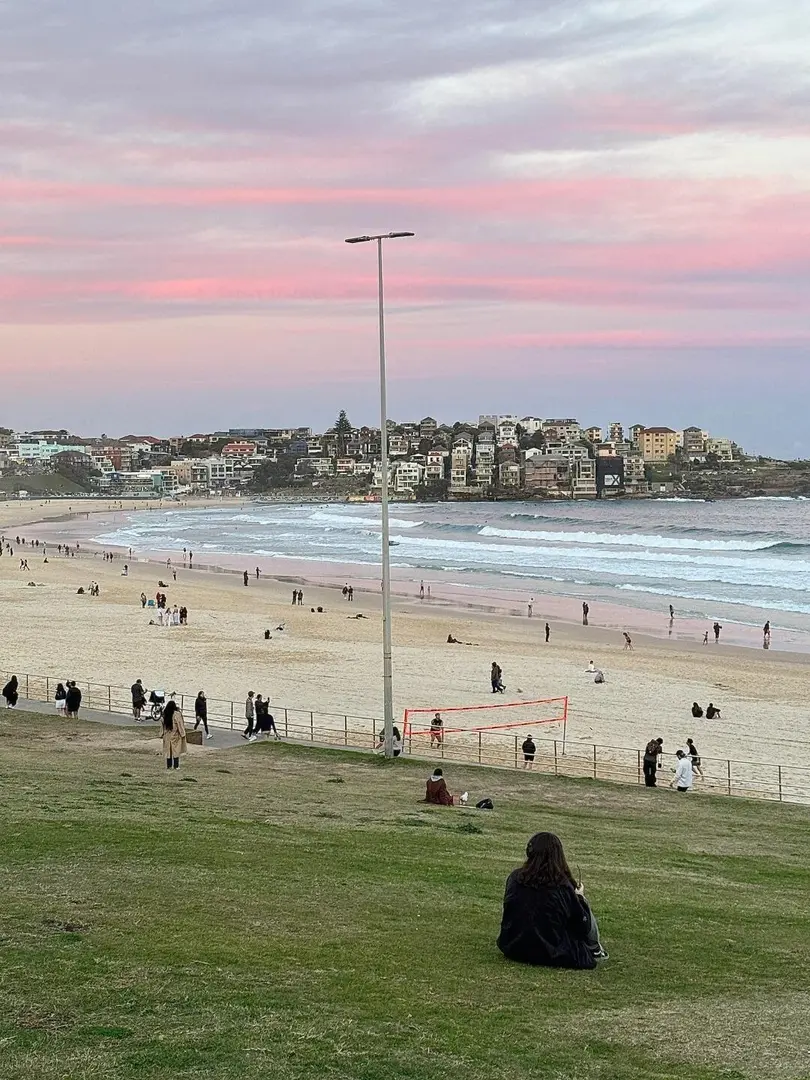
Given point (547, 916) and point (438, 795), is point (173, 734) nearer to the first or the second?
point (438, 795)

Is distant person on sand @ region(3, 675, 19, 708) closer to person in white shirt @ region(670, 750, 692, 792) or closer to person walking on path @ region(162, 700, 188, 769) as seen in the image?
person walking on path @ region(162, 700, 188, 769)

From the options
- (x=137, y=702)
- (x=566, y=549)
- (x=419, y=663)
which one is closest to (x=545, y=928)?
(x=137, y=702)

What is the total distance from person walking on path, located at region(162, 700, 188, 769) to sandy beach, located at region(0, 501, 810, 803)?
32.8ft

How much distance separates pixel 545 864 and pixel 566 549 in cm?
8598

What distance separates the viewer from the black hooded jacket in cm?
775

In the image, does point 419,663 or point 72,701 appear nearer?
point 72,701

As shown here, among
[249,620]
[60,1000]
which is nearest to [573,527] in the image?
[249,620]

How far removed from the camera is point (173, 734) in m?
17.2

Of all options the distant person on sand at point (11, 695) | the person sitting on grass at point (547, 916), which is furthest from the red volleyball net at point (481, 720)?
the person sitting on grass at point (547, 916)

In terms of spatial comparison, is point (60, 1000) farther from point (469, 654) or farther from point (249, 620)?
point (249, 620)

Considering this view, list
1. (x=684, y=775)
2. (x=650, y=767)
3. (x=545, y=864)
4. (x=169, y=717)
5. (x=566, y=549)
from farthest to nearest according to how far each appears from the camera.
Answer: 1. (x=566, y=549)
2. (x=650, y=767)
3. (x=684, y=775)
4. (x=169, y=717)
5. (x=545, y=864)

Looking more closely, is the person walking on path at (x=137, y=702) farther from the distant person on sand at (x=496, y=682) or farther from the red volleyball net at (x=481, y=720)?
the distant person on sand at (x=496, y=682)

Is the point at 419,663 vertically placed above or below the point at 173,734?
below

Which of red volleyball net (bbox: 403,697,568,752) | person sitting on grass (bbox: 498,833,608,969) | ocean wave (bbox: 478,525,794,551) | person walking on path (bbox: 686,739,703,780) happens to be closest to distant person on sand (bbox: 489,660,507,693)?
red volleyball net (bbox: 403,697,568,752)
